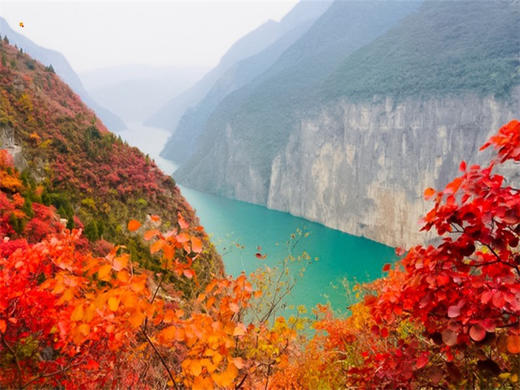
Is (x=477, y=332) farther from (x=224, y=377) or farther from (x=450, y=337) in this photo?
(x=224, y=377)

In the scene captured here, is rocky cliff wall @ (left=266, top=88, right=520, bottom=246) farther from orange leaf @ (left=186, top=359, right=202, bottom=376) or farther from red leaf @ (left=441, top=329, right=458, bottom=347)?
orange leaf @ (left=186, top=359, right=202, bottom=376)

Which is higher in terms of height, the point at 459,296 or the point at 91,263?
the point at 91,263

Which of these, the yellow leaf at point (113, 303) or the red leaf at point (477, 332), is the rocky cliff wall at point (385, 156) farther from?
the yellow leaf at point (113, 303)

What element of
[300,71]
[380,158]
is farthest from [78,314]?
[300,71]

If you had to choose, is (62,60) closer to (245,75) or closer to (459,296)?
(245,75)

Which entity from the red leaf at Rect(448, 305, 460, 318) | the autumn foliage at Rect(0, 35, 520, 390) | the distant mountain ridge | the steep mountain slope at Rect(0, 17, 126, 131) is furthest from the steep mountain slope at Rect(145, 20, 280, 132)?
the red leaf at Rect(448, 305, 460, 318)

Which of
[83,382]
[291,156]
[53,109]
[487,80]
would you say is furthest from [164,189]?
[291,156]

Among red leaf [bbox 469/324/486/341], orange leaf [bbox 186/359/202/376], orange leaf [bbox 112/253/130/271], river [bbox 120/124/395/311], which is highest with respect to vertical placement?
orange leaf [bbox 112/253/130/271]
